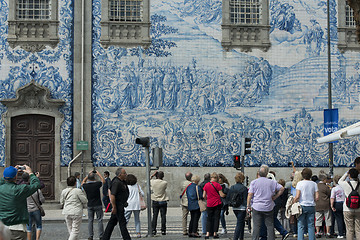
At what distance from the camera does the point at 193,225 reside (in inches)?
736

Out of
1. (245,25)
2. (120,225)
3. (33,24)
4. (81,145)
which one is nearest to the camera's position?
(120,225)

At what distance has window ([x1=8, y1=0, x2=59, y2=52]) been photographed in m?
28.5

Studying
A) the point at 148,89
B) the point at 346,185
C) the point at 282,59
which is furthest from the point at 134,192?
the point at 282,59

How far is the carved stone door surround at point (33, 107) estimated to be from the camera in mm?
27953

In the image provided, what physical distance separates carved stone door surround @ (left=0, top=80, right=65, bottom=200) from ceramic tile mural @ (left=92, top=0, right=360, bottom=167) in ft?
4.96

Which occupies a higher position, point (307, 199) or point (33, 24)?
point (33, 24)

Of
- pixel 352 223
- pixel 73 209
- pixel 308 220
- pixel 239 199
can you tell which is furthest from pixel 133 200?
pixel 352 223

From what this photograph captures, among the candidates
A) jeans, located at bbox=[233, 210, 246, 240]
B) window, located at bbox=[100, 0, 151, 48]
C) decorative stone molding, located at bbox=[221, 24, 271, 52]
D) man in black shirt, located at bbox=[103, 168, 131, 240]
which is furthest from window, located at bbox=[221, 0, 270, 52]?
man in black shirt, located at bbox=[103, 168, 131, 240]

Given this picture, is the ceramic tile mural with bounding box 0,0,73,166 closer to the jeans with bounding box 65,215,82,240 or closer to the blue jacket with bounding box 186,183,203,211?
the blue jacket with bounding box 186,183,203,211

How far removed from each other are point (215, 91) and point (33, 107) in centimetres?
734

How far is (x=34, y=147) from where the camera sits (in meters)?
28.2

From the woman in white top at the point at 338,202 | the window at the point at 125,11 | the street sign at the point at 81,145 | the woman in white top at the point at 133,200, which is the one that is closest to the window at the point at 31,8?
the window at the point at 125,11

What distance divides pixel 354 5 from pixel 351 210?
14.7 ft

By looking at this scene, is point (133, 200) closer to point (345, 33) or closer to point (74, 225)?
point (74, 225)
